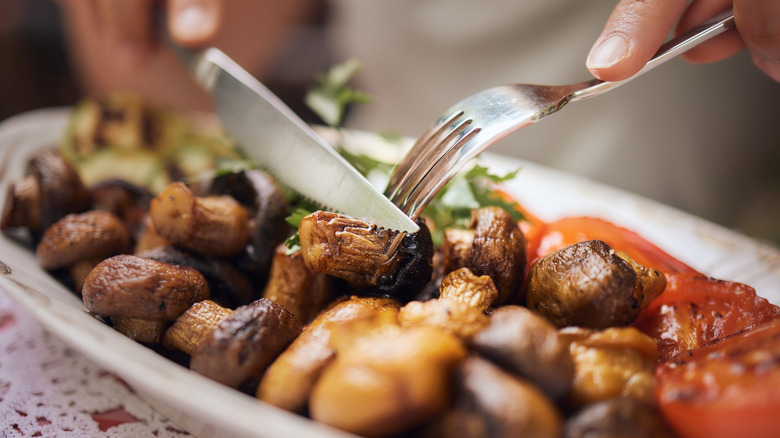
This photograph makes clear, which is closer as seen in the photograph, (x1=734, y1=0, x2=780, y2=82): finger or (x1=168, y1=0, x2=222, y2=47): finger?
(x1=734, y1=0, x2=780, y2=82): finger

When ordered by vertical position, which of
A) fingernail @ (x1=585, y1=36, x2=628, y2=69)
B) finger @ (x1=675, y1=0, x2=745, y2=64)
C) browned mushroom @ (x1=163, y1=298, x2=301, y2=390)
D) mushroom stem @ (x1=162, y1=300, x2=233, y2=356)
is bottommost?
mushroom stem @ (x1=162, y1=300, x2=233, y2=356)

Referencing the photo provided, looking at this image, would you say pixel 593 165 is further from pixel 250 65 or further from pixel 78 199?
pixel 78 199

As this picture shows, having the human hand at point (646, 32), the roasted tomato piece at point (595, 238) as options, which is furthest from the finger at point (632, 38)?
the roasted tomato piece at point (595, 238)

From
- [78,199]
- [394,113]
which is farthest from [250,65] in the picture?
[78,199]

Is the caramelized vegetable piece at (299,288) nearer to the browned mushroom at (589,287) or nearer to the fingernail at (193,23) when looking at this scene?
the browned mushroom at (589,287)

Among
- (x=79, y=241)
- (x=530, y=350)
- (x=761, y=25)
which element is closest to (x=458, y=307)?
(x=530, y=350)

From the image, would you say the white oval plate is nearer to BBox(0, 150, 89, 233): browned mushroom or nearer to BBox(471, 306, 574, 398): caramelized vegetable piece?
BBox(0, 150, 89, 233): browned mushroom

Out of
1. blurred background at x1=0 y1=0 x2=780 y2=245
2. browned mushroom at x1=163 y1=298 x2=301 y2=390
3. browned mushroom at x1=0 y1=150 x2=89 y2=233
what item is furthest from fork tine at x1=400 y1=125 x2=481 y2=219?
blurred background at x1=0 y1=0 x2=780 y2=245
